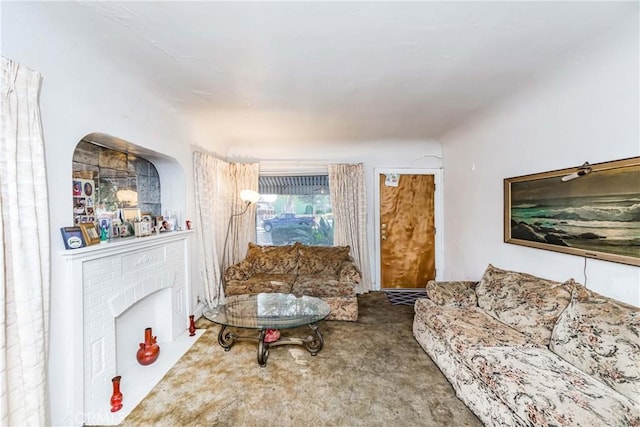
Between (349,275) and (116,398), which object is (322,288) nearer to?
(349,275)

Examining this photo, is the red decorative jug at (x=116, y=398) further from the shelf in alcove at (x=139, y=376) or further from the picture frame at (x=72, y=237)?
the picture frame at (x=72, y=237)

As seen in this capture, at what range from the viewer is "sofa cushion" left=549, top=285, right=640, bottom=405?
1423 mm

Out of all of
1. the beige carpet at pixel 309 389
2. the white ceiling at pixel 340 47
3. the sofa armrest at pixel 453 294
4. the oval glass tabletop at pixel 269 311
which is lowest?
the beige carpet at pixel 309 389

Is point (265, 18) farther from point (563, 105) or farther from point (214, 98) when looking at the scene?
point (563, 105)

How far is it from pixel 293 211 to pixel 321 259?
4.13ft

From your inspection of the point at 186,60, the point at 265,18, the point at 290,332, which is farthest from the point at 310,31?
the point at 290,332

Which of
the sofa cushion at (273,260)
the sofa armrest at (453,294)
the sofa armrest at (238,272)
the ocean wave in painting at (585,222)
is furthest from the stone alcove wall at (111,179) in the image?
the ocean wave in painting at (585,222)

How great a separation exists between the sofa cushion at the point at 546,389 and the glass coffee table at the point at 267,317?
1242 millimetres

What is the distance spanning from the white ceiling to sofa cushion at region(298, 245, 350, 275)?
2.03m

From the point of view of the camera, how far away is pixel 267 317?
96.0 inches

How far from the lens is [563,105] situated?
2.23m

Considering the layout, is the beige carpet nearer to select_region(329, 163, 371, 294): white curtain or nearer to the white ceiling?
select_region(329, 163, 371, 294): white curtain

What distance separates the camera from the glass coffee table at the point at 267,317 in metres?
2.30

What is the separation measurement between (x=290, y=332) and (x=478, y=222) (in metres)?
2.64
